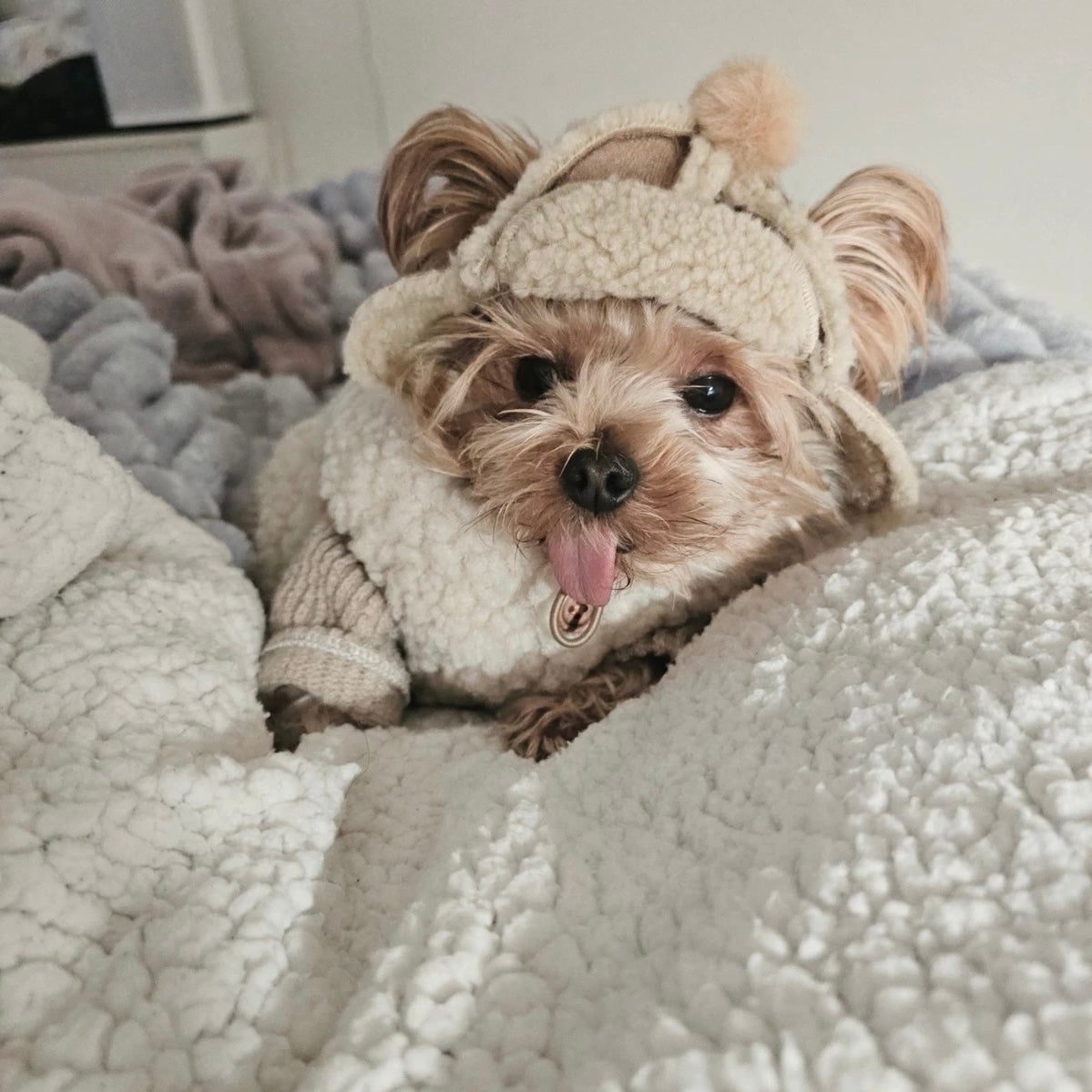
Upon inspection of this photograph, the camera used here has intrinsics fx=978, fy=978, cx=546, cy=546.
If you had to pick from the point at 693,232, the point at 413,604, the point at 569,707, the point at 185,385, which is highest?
the point at 693,232

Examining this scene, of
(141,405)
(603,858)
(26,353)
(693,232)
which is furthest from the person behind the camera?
(141,405)

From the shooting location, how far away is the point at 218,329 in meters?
1.74

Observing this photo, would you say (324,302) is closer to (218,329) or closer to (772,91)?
(218,329)

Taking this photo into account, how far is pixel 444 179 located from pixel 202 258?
0.72 meters

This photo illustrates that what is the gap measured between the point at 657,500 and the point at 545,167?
1.18ft

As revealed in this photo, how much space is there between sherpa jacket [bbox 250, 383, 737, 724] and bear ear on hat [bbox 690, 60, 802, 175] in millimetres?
458

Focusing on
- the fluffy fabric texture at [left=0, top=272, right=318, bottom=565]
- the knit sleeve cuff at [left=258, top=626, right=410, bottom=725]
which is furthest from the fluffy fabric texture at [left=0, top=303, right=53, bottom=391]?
the knit sleeve cuff at [left=258, top=626, right=410, bottom=725]

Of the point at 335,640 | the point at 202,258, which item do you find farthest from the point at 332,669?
the point at 202,258

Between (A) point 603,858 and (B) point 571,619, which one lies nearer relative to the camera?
(A) point 603,858

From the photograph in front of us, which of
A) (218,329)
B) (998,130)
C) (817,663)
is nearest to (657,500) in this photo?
(817,663)

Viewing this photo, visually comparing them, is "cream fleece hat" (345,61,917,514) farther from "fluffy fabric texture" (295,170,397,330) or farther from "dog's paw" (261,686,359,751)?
"fluffy fabric texture" (295,170,397,330)

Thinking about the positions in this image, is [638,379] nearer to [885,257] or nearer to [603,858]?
[885,257]

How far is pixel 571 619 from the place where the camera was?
3.62 ft

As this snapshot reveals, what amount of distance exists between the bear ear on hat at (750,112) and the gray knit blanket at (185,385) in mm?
458
